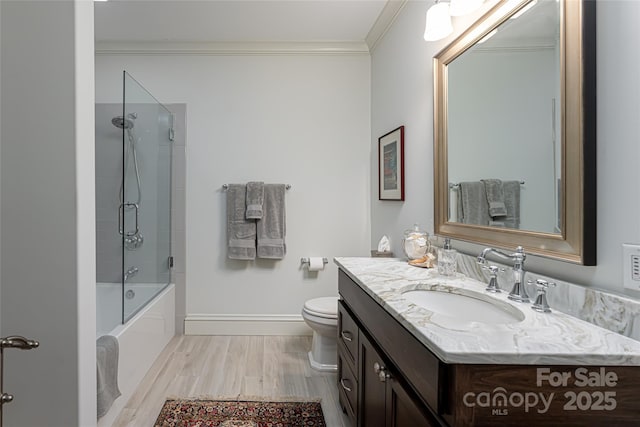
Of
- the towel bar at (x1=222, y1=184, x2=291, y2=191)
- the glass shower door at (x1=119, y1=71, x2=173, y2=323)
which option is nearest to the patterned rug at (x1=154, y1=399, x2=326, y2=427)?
the glass shower door at (x1=119, y1=71, x2=173, y2=323)

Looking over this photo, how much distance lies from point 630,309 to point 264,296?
2592 millimetres

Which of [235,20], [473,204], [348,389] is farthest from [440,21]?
[348,389]

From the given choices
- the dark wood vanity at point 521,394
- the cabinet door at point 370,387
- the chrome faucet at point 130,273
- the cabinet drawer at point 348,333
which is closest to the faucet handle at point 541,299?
the dark wood vanity at point 521,394

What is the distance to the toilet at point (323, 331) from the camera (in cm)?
226

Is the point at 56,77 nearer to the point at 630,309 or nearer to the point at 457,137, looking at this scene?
the point at 457,137

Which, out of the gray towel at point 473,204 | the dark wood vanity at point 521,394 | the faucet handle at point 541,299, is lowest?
the dark wood vanity at point 521,394

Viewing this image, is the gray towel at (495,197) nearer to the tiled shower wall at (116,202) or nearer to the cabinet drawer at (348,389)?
the cabinet drawer at (348,389)

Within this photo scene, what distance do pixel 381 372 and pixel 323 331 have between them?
1178 millimetres

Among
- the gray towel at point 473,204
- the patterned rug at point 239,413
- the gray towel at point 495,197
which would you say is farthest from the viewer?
the patterned rug at point 239,413

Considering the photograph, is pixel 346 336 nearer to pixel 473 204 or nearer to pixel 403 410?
pixel 403 410

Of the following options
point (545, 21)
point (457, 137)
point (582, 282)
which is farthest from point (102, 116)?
point (582, 282)

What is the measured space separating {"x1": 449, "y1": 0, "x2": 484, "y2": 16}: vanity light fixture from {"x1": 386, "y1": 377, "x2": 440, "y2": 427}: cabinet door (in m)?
1.45

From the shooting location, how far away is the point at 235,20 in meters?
2.61

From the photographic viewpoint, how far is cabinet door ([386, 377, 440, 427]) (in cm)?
87
